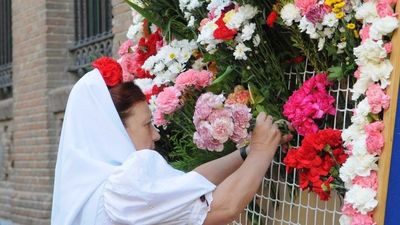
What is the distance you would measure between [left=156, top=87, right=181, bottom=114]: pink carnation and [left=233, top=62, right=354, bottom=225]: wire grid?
0.51 m

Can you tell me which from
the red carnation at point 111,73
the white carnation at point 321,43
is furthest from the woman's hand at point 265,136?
the red carnation at point 111,73

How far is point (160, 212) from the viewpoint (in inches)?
86.3

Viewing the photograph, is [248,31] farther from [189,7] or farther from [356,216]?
[356,216]

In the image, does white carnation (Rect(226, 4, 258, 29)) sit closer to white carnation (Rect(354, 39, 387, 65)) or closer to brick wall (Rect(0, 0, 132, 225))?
white carnation (Rect(354, 39, 387, 65))

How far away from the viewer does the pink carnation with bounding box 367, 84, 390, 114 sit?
215 centimetres

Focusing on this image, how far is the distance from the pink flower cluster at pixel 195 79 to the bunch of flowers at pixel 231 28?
135 millimetres

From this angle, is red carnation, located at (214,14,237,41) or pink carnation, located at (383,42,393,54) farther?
red carnation, located at (214,14,237,41)

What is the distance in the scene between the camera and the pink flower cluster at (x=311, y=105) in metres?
2.47

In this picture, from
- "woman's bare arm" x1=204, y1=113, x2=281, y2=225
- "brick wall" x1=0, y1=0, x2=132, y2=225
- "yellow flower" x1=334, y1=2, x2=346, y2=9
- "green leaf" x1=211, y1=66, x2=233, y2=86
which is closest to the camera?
"woman's bare arm" x1=204, y1=113, x2=281, y2=225

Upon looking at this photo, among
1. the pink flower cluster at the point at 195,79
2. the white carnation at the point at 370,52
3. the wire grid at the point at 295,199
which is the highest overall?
the white carnation at the point at 370,52

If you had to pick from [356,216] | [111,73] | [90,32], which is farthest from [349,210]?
[90,32]

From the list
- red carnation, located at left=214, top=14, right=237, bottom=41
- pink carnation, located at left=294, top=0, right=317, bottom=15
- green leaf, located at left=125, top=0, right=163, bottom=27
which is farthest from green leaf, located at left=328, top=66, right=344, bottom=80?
green leaf, located at left=125, top=0, right=163, bottom=27

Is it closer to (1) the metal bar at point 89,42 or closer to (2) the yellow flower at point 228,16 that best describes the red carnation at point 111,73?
(2) the yellow flower at point 228,16

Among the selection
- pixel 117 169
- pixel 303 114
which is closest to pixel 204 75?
pixel 303 114
